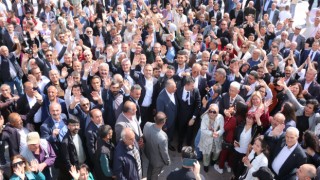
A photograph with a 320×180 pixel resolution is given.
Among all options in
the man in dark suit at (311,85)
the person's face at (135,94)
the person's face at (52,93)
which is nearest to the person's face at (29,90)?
the person's face at (52,93)

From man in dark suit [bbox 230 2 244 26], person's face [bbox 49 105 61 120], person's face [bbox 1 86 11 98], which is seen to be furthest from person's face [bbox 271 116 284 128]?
man in dark suit [bbox 230 2 244 26]

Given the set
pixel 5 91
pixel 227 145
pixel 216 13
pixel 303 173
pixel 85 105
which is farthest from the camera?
pixel 216 13

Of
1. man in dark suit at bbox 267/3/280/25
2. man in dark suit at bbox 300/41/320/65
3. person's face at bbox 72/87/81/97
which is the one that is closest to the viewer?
person's face at bbox 72/87/81/97

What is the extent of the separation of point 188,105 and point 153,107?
77 cm

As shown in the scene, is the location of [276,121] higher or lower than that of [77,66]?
lower

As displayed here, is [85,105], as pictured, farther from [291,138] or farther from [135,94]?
[291,138]

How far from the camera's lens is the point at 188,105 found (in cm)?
585

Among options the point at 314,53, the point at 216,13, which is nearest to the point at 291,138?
the point at 314,53

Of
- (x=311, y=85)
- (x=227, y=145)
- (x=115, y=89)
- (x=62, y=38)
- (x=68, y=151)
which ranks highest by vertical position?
(x=62, y=38)

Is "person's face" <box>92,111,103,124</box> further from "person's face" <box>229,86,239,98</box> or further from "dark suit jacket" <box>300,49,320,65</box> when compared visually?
"dark suit jacket" <box>300,49,320,65</box>

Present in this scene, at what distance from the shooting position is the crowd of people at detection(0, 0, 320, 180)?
4312mm

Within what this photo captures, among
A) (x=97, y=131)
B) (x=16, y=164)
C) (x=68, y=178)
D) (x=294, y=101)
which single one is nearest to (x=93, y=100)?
(x=97, y=131)

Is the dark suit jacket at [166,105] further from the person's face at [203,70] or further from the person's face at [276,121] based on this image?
the person's face at [276,121]

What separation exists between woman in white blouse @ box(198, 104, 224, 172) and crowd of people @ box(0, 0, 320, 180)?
0.02 metres
